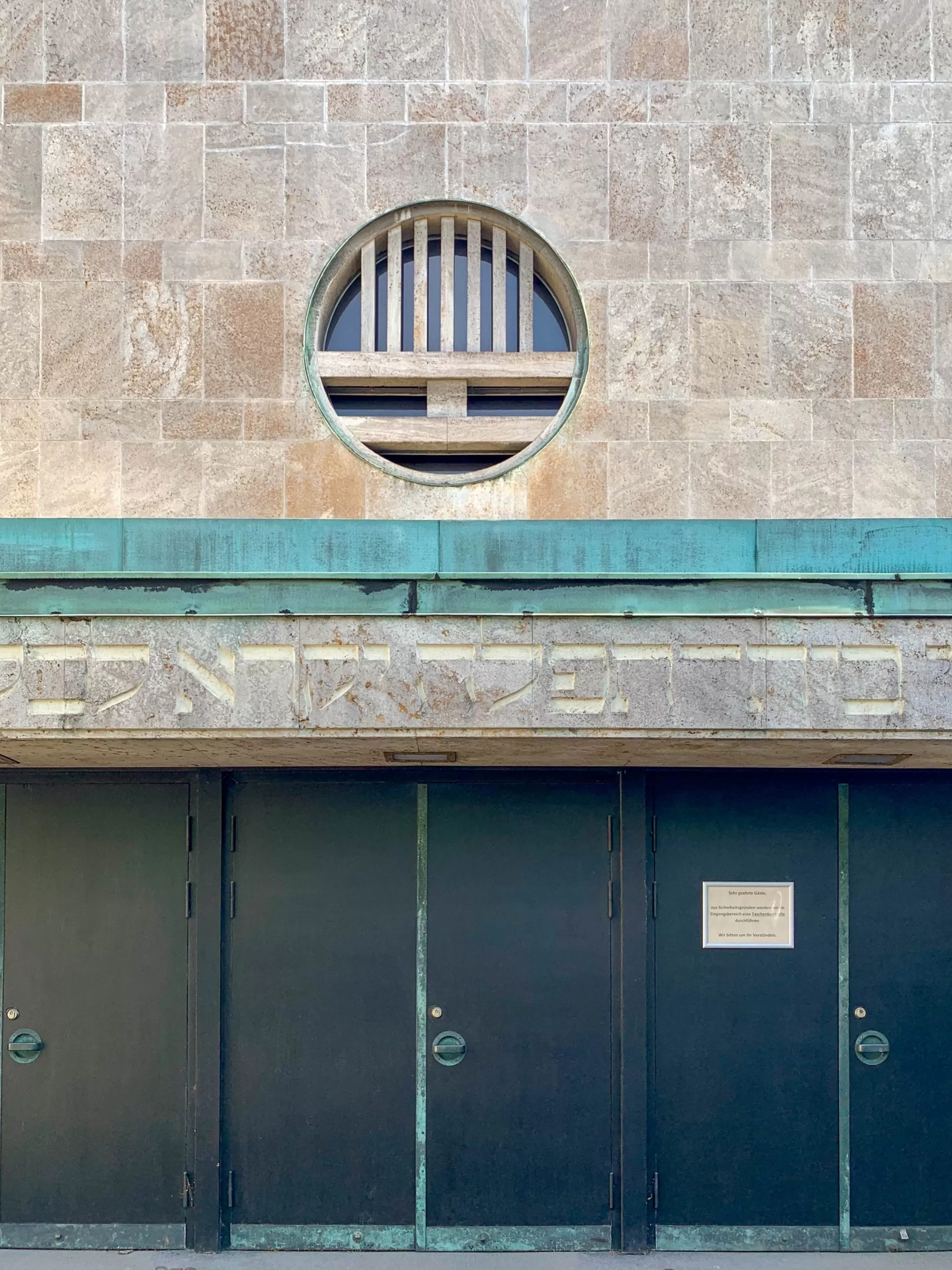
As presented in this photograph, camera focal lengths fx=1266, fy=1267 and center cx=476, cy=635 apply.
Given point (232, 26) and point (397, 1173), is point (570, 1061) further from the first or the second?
point (232, 26)

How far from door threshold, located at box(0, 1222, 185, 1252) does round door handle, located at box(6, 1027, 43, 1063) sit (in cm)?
108

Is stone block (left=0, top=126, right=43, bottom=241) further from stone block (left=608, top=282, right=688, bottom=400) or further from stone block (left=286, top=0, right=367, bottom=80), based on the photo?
stone block (left=608, top=282, right=688, bottom=400)

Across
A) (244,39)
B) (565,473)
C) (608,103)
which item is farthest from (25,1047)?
(608,103)

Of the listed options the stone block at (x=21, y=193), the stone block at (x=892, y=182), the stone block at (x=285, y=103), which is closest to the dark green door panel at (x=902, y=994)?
the stone block at (x=892, y=182)

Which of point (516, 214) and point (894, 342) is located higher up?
point (516, 214)

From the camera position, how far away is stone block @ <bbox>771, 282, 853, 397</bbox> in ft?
29.3

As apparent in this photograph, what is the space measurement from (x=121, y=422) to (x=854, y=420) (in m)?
5.16

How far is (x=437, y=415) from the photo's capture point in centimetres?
912

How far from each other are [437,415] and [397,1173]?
5219 millimetres

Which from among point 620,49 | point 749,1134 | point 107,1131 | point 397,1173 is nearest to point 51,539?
point 107,1131

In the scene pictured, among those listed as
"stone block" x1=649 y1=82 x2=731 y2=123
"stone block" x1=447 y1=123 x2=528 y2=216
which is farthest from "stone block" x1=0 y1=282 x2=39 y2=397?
"stone block" x1=649 y1=82 x2=731 y2=123

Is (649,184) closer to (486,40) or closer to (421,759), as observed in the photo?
(486,40)

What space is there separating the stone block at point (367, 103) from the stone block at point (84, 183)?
1.55 m

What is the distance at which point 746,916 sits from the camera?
8.66 m
